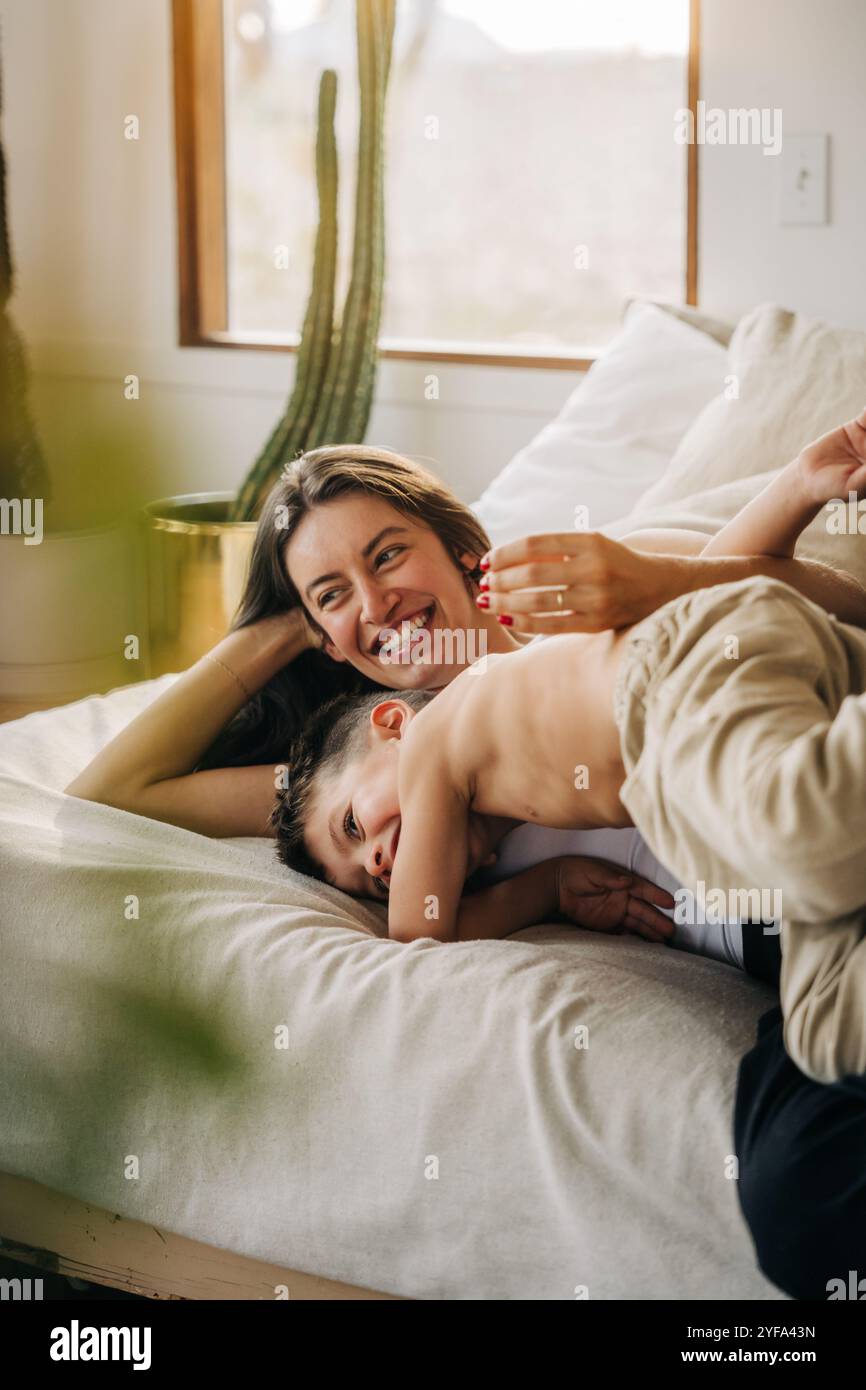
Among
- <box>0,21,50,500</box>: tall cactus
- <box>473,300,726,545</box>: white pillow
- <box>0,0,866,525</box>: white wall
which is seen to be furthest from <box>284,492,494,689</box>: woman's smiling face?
<box>0,21,50,500</box>: tall cactus

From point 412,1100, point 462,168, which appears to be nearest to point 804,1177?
point 412,1100

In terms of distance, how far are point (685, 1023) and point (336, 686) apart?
Result: 30.1 inches

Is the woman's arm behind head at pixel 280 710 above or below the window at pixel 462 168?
below

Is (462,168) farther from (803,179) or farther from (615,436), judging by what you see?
(615,436)

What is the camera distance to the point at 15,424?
23 centimetres

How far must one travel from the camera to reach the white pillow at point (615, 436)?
2.00 metres

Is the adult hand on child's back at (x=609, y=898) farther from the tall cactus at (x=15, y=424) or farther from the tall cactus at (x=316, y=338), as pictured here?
the tall cactus at (x=316, y=338)

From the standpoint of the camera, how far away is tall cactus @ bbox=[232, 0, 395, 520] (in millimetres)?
2635

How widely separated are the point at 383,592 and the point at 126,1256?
0.70 m

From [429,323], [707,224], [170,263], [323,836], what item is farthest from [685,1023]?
[170,263]

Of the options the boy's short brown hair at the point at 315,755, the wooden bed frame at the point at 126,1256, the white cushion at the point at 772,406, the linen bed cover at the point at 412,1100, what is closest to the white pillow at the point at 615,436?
the white cushion at the point at 772,406

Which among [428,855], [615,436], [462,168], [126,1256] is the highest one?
[462,168]

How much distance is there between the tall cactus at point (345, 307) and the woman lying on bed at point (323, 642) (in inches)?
39.9

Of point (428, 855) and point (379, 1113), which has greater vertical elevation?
point (428, 855)
